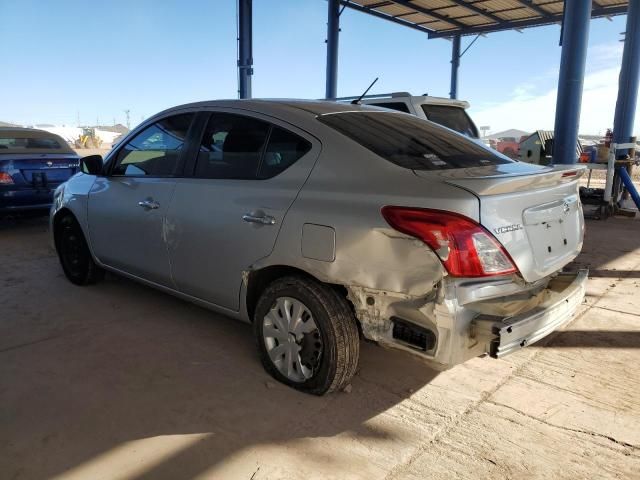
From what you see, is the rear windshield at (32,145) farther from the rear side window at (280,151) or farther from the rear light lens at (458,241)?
the rear light lens at (458,241)

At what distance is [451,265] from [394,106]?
535cm

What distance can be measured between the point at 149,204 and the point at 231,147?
843 millimetres

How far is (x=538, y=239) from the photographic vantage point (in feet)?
8.28

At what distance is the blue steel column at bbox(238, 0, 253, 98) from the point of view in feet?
39.5

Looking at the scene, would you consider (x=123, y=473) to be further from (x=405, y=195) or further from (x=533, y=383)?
(x=533, y=383)

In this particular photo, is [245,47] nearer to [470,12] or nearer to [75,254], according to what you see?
[470,12]

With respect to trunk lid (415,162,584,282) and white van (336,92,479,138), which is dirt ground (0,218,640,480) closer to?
trunk lid (415,162,584,282)

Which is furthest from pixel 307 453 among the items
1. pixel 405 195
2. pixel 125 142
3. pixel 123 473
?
pixel 125 142

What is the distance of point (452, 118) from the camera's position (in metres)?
7.50

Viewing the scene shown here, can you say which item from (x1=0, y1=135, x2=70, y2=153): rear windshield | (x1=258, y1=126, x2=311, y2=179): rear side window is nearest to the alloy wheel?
(x1=258, y1=126, x2=311, y2=179): rear side window

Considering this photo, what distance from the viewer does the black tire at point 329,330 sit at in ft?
8.64

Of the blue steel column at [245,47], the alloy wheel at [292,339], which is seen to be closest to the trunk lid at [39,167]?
the blue steel column at [245,47]

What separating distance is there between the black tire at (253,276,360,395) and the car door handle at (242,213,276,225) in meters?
0.33

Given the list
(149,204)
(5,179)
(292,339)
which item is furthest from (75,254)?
(5,179)
